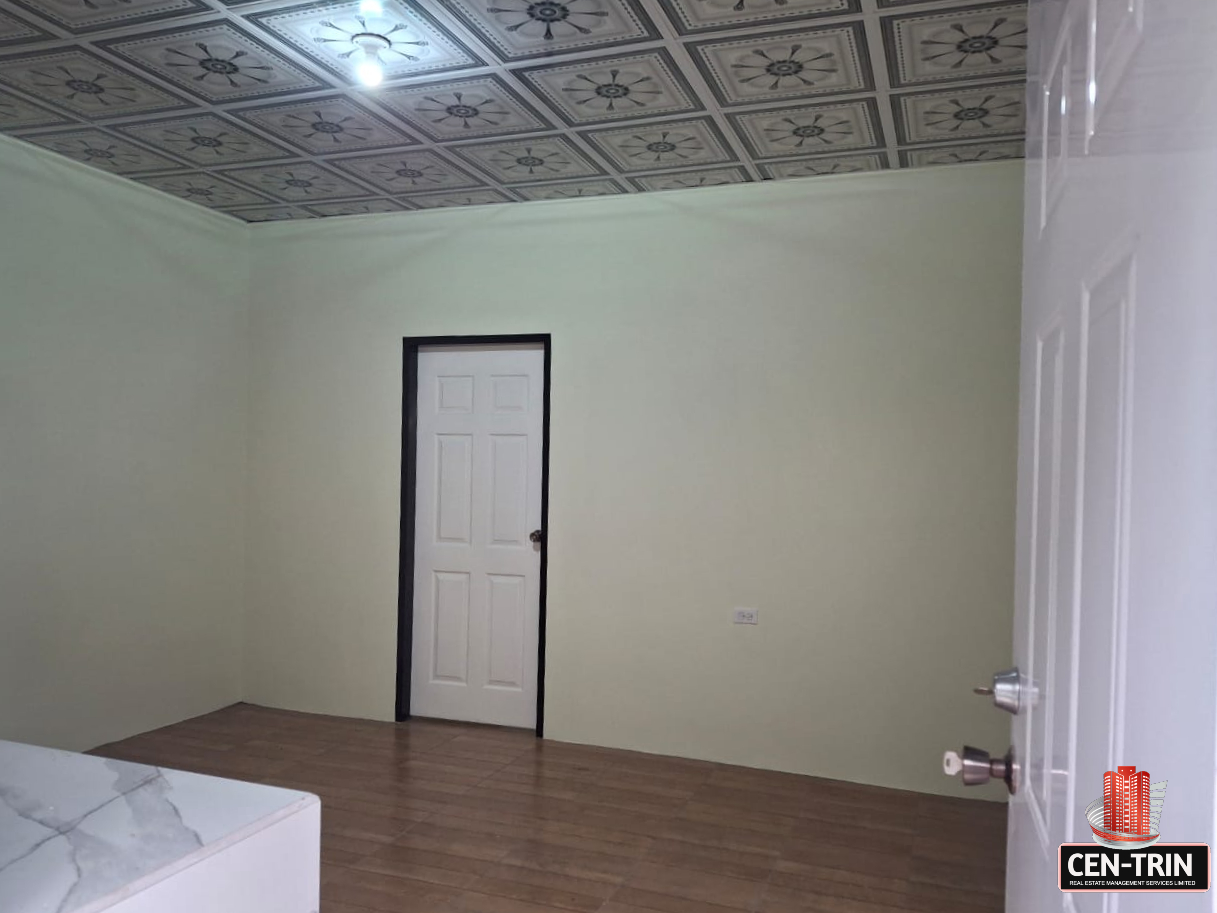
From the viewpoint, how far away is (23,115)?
3.61m

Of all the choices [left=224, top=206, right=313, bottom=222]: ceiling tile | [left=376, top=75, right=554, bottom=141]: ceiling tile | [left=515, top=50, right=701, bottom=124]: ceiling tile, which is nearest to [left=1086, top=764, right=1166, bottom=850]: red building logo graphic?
[left=515, top=50, right=701, bottom=124]: ceiling tile

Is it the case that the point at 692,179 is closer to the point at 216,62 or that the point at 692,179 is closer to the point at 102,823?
the point at 216,62

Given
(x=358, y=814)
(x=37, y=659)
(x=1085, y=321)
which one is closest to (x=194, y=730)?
(x=37, y=659)

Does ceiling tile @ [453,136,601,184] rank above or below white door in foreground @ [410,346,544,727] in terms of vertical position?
above

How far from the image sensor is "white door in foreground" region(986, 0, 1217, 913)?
447mm

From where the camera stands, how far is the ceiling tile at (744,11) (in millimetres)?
2611

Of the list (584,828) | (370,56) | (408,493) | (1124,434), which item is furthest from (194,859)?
(408,493)

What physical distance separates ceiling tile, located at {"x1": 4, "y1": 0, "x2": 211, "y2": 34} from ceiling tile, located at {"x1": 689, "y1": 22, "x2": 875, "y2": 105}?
1.56 meters

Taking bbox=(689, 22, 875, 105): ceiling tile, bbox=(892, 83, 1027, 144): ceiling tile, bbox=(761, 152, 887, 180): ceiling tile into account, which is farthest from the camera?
bbox=(761, 152, 887, 180): ceiling tile

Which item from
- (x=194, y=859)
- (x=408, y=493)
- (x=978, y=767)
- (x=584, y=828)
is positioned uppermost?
(x=408, y=493)

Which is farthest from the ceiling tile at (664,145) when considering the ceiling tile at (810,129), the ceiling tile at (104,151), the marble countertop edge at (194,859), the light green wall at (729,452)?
the marble countertop edge at (194,859)

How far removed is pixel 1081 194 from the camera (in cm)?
83

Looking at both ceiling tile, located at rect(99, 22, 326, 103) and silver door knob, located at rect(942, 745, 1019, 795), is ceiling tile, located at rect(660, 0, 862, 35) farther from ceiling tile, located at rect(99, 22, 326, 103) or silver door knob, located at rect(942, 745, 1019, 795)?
silver door knob, located at rect(942, 745, 1019, 795)

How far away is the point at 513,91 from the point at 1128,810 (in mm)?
3174
